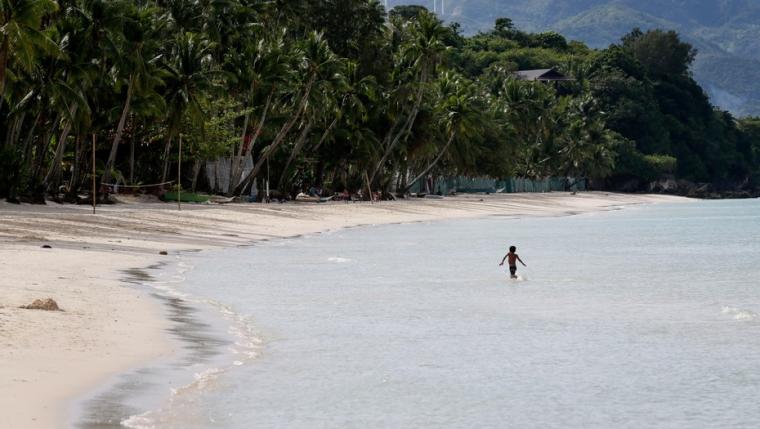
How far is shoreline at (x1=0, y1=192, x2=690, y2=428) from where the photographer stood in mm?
11109

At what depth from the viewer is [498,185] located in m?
126

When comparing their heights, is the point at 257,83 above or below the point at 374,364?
above

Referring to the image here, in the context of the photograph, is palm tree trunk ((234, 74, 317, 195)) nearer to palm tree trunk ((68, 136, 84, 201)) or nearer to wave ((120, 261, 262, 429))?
palm tree trunk ((68, 136, 84, 201))

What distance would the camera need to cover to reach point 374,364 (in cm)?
1428

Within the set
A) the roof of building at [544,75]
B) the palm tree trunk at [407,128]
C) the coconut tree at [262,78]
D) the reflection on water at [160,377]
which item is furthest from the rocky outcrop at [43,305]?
the roof of building at [544,75]

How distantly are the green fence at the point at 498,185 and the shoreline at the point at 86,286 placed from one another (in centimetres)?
5344

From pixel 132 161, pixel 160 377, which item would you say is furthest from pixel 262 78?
pixel 160 377

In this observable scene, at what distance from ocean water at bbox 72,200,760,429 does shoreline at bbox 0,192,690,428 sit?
496 mm

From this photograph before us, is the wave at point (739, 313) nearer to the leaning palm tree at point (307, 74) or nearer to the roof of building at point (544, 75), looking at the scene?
the leaning palm tree at point (307, 74)

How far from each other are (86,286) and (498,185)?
10863cm

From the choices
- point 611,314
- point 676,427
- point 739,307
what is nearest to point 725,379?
point 676,427

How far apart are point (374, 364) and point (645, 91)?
15215 centimetres

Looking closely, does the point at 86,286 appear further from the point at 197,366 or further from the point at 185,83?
the point at 185,83

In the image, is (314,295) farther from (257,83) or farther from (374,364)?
(257,83)
